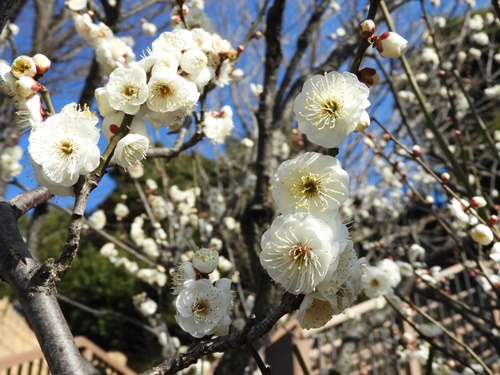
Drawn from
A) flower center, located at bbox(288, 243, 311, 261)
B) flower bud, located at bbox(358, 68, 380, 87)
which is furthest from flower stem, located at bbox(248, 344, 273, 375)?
flower bud, located at bbox(358, 68, 380, 87)

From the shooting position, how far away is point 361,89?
84 centimetres

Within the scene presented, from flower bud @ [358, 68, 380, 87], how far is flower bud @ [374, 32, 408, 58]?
5cm

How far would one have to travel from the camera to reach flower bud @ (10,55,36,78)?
36.8 inches

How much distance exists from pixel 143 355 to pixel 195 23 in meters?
6.28

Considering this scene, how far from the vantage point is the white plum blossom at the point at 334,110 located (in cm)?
83

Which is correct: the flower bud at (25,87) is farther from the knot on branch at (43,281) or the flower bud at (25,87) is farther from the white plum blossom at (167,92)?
the knot on branch at (43,281)

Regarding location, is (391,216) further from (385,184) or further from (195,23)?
(195,23)

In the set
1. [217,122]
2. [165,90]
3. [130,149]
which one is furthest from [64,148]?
[217,122]

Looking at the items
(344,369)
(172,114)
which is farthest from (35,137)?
(344,369)

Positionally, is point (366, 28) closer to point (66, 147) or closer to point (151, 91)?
point (151, 91)

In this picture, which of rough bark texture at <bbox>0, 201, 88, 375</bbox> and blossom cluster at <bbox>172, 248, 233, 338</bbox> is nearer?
rough bark texture at <bbox>0, 201, 88, 375</bbox>

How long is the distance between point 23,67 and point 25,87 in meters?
0.07

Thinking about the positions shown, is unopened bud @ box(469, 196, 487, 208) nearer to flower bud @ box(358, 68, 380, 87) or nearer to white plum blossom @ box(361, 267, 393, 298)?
white plum blossom @ box(361, 267, 393, 298)

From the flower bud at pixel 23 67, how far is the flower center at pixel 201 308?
55 cm
